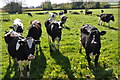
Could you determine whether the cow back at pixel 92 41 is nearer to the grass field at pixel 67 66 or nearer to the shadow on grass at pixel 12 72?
the grass field at pixel 67 66

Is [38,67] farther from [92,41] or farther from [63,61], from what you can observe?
[92,41]

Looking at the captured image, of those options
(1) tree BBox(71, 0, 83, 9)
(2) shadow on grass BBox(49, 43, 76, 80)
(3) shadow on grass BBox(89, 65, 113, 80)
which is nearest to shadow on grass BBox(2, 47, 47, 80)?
(2) shadow on grass BBox(49, 43, 76, 80)

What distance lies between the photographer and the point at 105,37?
14.6 meters

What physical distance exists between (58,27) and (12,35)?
12.2 feet

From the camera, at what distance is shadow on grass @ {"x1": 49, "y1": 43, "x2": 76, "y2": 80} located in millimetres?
7783

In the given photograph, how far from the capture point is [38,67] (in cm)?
846

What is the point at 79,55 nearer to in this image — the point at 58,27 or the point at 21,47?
the point at 58,27

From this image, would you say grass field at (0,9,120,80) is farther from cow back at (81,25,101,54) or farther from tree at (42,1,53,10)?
tree at (42,1,53,10)

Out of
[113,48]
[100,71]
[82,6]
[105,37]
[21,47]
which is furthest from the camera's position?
[82,6]

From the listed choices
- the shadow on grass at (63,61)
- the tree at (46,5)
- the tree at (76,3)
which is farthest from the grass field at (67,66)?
the tree at (76,3)

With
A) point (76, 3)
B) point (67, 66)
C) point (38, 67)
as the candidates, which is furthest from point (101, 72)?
point (76, 3)

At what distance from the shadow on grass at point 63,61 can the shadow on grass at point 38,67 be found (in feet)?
2.45

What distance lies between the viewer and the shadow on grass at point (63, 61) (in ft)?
25.5

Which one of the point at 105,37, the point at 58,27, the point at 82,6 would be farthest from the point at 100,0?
the point at 58,27
